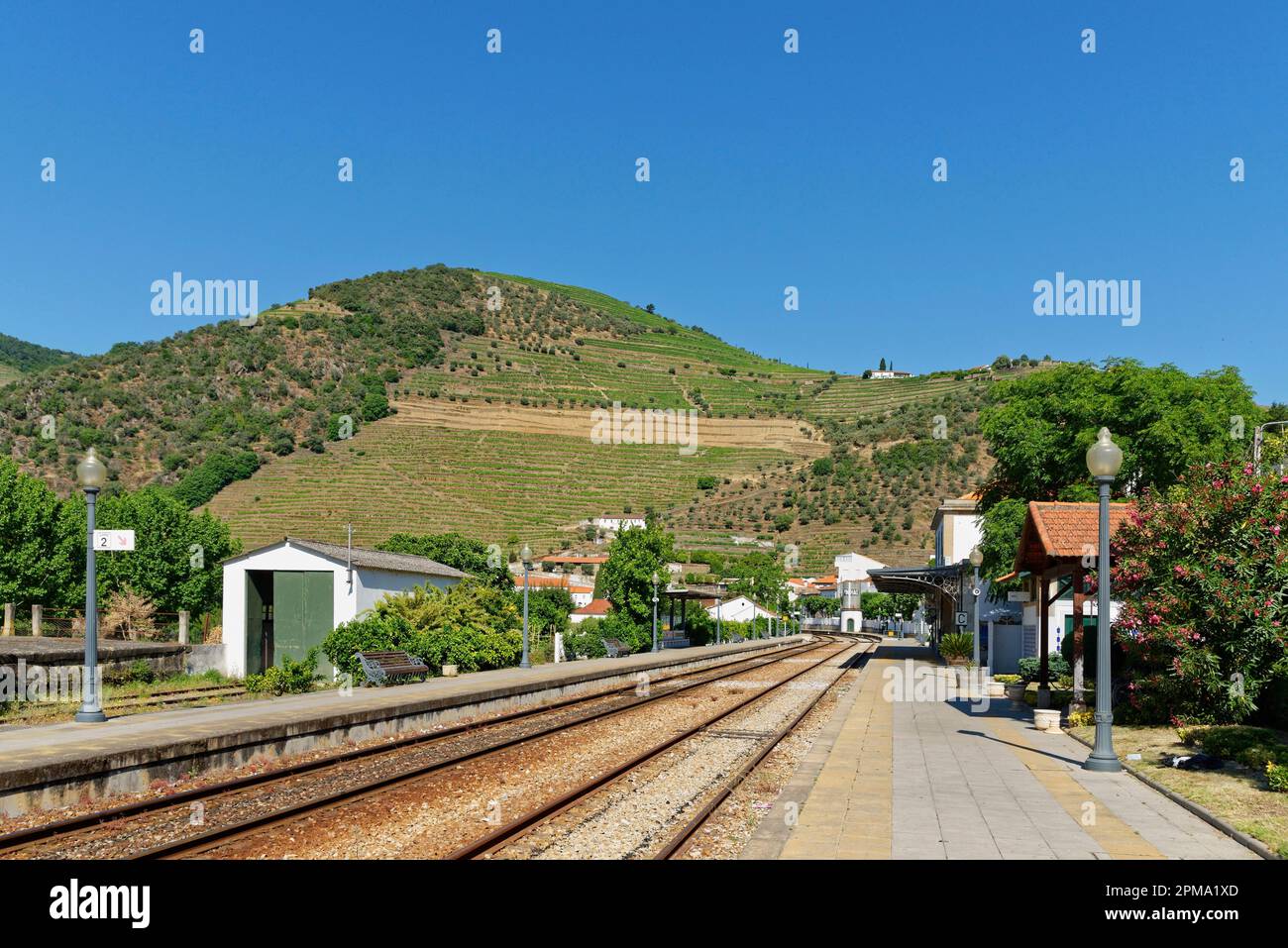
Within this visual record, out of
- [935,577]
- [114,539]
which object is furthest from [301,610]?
[935,577]

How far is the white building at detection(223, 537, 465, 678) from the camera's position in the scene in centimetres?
3253

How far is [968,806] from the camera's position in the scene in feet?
34.5

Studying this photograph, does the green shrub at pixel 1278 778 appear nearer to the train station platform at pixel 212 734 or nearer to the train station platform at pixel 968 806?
the train station platform at pixel 968 806

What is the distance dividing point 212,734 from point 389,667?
11.4m

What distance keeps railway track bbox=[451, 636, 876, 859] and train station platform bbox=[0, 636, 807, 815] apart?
4.79 m

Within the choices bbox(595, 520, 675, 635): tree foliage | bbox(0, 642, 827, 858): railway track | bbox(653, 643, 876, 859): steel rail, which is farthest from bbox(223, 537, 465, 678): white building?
bbox(653, 643, 876, 859): steel rail

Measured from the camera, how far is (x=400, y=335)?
529 feet

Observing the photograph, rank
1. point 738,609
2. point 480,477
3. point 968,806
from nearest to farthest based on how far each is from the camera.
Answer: point 968,806 → point 738,609 → point 480,477

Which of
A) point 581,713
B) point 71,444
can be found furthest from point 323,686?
point 71,444

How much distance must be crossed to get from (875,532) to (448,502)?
46550mm

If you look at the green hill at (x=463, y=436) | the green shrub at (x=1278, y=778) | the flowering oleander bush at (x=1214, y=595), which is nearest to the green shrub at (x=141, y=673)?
the flowering oleander bush at (x=1214, y=595)

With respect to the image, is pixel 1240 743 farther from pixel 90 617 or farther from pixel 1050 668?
pixel 90 617

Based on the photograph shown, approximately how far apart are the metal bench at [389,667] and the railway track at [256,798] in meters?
5.73

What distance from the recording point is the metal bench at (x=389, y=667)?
24.3 metres
